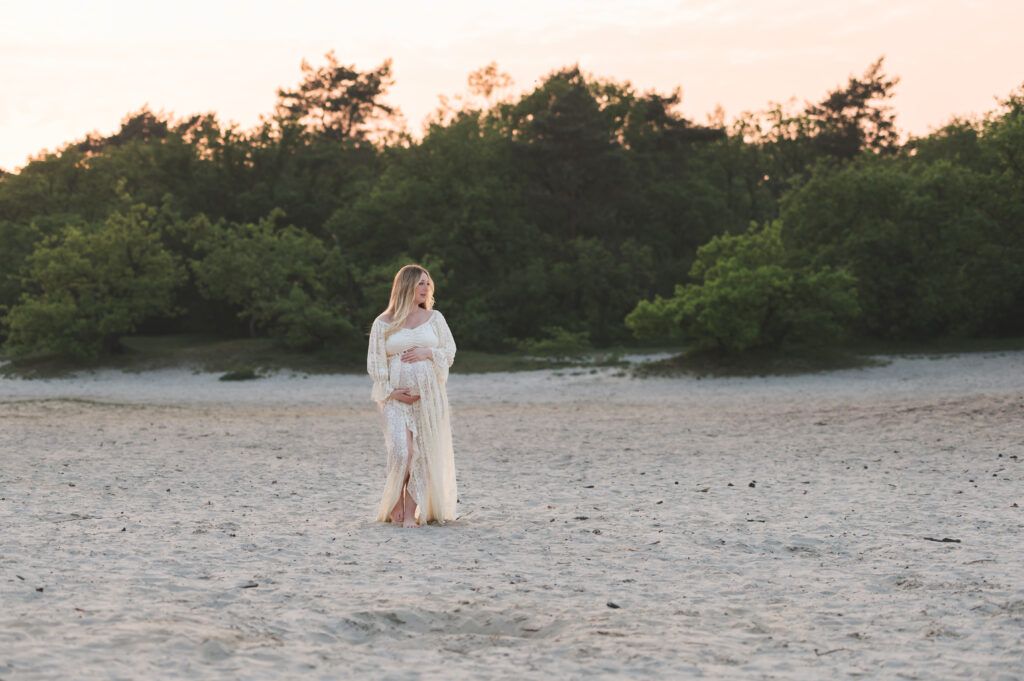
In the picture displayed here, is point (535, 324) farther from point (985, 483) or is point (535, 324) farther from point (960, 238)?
point (985, 483)

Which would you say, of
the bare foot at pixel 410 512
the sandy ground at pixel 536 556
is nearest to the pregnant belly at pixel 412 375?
the bare foot at pixel 410 512

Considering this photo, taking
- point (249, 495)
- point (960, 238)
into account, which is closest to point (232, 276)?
point (960, 238)

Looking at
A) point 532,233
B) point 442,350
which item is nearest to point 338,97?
point 532,233

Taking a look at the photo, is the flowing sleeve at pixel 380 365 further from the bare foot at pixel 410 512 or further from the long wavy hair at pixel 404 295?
the bare foot at pixel 410 512

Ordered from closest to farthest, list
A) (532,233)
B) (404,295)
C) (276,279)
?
1. (404,295)
2. (276,279)
3. (532,233)

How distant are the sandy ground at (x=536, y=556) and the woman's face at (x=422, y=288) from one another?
1.87m

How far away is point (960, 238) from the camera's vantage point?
38.2 m

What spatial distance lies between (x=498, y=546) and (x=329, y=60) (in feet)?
182

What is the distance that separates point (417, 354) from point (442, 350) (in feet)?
0.73

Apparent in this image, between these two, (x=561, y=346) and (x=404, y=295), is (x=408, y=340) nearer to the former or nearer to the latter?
(x=404, y=295)

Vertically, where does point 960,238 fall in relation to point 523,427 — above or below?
above

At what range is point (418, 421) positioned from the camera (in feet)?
30.3

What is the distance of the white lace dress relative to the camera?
9.14 meters

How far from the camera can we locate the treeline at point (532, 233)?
113 feet
